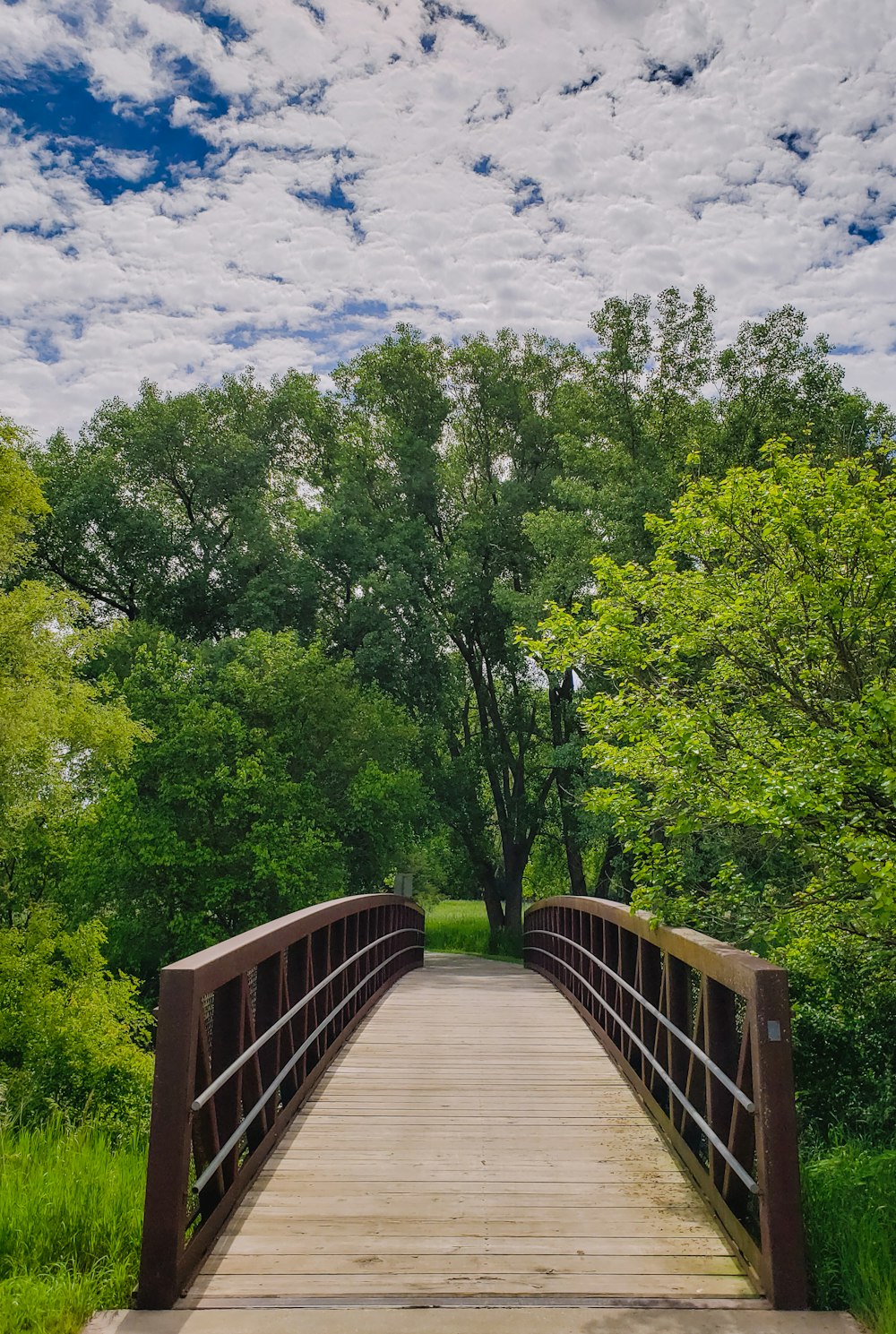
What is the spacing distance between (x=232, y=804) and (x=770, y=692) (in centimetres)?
1391

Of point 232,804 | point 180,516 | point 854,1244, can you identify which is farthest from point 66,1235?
point 180,516

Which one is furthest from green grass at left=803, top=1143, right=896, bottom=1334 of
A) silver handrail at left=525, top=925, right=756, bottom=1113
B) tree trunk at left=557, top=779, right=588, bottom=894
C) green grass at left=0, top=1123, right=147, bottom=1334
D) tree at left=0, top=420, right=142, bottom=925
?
tree trunk at left=557, top=779, right=588, bottom=894

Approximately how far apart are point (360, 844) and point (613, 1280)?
762 inches

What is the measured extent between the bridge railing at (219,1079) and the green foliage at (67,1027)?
6.80 metres

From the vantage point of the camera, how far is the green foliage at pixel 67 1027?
12625 millimetres

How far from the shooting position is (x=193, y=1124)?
394 cm

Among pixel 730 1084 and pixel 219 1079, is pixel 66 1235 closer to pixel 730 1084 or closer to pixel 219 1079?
pixel 219 1079

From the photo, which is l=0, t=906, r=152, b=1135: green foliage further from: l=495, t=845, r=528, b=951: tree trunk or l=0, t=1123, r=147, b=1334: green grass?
l=495, t=845, r=528, b=951: tree trunk

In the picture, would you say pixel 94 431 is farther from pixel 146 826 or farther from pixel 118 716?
pixel 118 716

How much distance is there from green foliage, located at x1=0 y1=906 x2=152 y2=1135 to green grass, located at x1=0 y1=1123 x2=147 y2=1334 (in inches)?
303

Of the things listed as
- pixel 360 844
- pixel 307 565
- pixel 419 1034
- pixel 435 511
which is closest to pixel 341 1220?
pixel 419 1034

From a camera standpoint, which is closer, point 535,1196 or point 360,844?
point 535,1196

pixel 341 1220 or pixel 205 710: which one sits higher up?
pixel 205 710

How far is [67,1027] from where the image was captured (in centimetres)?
1296
